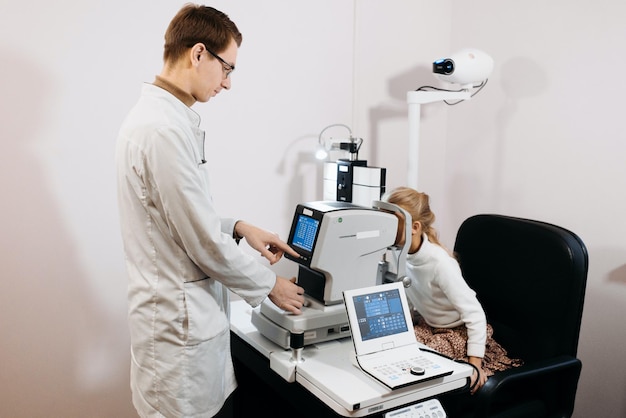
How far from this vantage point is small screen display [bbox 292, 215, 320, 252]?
57.6 inches

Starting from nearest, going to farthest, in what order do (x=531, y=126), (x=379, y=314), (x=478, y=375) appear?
(x=379, y=314) → (x=478, y=375) → (x=531, y=126)

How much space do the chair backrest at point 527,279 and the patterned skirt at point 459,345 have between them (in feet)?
0.13

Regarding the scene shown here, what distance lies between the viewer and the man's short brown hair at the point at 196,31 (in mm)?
1300

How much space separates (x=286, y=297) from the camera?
1.45 m

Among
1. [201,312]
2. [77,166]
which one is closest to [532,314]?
[201,312]

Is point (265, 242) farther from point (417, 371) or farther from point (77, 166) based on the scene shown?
point (77, 166)

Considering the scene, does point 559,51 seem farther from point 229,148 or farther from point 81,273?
point 81,273

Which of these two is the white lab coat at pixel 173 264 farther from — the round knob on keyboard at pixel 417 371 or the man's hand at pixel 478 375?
the man's hand at pixel 478 375

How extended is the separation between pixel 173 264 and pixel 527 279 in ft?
3.67

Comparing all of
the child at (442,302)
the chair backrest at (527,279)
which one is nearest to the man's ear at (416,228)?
the child at (442,302)

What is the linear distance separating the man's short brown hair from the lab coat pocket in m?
0.58

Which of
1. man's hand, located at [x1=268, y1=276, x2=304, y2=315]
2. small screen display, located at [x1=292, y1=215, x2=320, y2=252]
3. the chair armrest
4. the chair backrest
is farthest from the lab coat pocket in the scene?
the chair backrest

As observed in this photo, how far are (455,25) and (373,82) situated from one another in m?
0.55

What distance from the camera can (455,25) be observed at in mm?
2660
